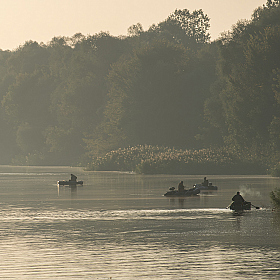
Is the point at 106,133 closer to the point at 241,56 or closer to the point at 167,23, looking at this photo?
the point at 241,56

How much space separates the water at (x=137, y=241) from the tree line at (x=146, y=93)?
41.5 metres

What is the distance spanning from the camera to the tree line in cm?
7856

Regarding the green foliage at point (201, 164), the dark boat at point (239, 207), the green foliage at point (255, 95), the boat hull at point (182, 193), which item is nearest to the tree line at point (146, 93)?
the green foliage at point (255, 95)

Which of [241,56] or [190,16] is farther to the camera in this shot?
[190,16]

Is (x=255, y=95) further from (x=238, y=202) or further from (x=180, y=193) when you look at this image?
(x=238, y=202)

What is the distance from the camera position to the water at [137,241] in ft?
55.7

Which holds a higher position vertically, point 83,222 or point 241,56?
point 241,56

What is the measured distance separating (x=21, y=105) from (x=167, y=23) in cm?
4630

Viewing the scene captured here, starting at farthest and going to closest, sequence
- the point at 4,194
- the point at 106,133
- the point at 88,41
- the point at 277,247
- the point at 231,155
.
Answer: 1. the point at 88,41
2. the point at 106,133
3. the point at 231,155
4. the point at 4,194
5. the point at 277,247

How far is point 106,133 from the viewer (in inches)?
4867

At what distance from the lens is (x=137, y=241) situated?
22.4m

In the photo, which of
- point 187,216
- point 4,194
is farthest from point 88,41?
point 187,216

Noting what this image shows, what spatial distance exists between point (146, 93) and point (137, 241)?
89.8 m

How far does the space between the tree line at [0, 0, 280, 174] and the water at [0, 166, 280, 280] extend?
41467 mm
